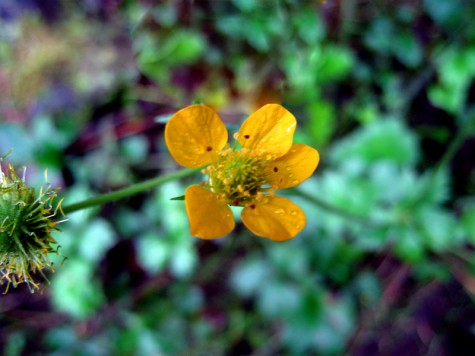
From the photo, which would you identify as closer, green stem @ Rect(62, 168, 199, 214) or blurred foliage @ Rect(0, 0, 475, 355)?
green stem @ Rect(62, 168, 199, 214)

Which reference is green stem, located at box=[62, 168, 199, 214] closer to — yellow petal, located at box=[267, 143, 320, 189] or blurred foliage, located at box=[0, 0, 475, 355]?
yellow petal, located at box=[267, 143, 320, 189]

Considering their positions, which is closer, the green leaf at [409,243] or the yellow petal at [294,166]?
the yellow petal at [294,166]

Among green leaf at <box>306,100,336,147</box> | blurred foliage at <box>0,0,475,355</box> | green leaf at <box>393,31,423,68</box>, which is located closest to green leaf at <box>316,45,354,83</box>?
blurred foliage at <box>0,0,475,355</box>

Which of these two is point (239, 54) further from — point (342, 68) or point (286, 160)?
point (286, 160)

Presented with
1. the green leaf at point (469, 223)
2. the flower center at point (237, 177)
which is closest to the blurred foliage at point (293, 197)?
the green leaf at point (469, 223)

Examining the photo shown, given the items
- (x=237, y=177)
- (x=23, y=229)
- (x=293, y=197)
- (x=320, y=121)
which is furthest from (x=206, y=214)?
(x=320, y=121)

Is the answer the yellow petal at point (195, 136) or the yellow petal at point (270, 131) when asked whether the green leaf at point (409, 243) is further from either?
the yellow petal at point (195, 136)

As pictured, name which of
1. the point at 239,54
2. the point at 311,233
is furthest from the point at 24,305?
the point at 239,54
